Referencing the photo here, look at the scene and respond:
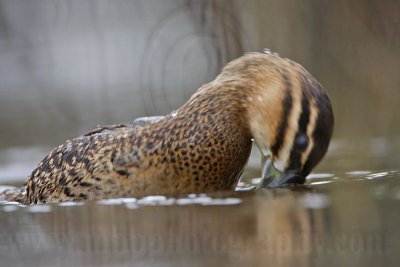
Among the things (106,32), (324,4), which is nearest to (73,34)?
(106,32)

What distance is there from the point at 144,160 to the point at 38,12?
762 centimetres

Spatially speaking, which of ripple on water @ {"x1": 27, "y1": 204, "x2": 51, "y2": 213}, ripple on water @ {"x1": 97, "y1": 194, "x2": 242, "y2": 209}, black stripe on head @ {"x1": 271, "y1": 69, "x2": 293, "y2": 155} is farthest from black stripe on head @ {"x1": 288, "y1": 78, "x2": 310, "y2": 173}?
ripple on water @ {"x1": 27, "y1": 204, "x2": 51, "y2": 213}

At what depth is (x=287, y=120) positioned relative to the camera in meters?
6.61

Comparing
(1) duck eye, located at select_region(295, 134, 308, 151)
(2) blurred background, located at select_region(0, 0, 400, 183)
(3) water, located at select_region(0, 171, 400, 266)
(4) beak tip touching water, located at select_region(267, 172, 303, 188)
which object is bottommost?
(3) water, located at select_region(0, 171, 400, 266)

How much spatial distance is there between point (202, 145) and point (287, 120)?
1.83ft

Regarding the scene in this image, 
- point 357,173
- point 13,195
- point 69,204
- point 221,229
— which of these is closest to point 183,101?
point 13,195

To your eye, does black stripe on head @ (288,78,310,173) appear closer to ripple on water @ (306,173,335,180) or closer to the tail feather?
ripple on water @ (306,173,335,180)

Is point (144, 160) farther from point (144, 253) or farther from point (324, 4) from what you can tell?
point (324, 4)

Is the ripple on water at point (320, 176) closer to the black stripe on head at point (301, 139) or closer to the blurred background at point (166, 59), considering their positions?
the blurred background at point (166, 59)

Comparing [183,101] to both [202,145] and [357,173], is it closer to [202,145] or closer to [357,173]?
[357,173]

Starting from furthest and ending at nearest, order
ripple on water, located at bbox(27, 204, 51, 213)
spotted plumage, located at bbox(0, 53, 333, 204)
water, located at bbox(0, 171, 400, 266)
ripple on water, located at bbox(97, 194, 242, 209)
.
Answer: spotted plumage, located at bbox(0, 53, 333, 204)
ripple on water, located at bbox(27, 204, 51, 213)
ripple on water, located at bbox(97, 194, 242, 209)
water, located at bbox(0, 171, 400, 266)

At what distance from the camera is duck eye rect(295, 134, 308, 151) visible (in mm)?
6421

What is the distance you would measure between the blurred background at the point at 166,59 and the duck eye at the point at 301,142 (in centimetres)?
102

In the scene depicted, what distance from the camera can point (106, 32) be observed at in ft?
44.9
